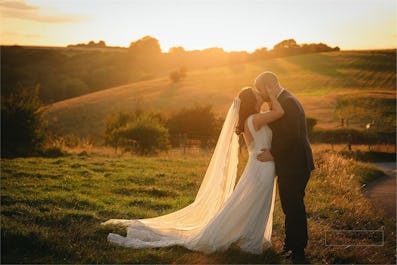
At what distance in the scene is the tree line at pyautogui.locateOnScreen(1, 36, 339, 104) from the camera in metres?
83.0

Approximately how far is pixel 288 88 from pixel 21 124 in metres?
52.8

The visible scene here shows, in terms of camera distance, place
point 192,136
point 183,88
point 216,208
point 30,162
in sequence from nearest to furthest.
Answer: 1. point 216,208
2. point 30,162
3. point 192,136
4. point 183,88

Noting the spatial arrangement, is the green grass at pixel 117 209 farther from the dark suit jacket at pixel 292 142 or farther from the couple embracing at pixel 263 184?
the dark suit jacket at pixel 292 142

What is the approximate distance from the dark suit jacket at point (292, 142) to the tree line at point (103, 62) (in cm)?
7390

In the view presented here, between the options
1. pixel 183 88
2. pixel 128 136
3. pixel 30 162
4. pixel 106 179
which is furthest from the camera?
pixel 183 88

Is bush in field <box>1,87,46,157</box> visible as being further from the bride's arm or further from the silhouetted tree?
the silhouetted tree

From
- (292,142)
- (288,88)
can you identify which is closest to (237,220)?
(292,142)

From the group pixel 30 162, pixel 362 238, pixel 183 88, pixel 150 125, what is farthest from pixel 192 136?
pixel 183 88

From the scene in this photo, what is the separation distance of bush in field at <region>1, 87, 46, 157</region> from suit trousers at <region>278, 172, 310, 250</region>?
16633 mm

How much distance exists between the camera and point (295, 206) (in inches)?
276

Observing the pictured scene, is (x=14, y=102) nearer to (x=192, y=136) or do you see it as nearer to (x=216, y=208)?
(x=192, y=136)

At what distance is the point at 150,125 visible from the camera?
24594 mm

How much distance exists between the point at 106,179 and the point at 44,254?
23.4 ft

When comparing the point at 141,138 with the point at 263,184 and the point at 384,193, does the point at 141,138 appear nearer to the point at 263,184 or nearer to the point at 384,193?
the point at 384,193
